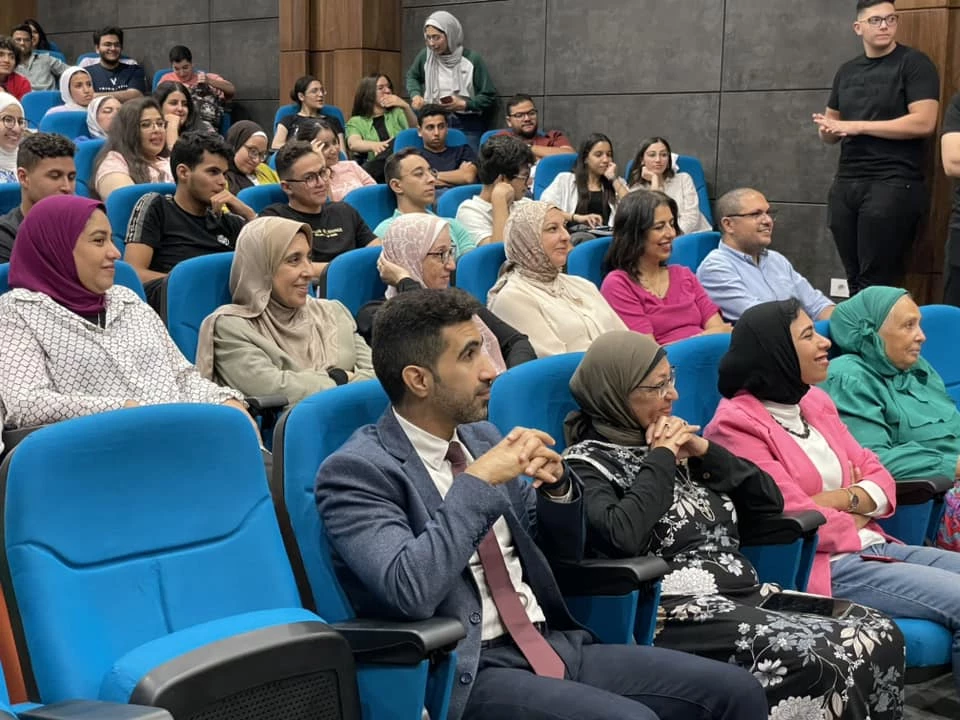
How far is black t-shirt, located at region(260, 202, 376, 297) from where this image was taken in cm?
443

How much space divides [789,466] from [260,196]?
2736 mm

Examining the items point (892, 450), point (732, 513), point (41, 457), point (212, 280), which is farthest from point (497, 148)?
point (41, 457)

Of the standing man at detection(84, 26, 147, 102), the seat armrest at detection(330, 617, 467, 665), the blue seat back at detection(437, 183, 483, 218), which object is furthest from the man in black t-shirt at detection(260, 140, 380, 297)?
the standing man at detection(84, 26, 147, 102)

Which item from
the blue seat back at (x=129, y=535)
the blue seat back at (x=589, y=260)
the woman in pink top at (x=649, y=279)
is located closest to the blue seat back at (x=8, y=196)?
the blue seat back at (x=589, y=260)

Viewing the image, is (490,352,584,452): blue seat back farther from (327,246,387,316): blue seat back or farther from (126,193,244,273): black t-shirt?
(126,193,244,273): black t-shirt

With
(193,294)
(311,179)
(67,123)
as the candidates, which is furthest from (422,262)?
(67,123)

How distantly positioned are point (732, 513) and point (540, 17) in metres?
5.77

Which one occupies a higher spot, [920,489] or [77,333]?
[77,333]

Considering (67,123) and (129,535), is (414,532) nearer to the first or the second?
(129,535)

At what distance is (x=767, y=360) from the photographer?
2846 mm

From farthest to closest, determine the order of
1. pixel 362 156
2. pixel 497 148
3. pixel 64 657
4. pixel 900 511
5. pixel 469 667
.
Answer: pixel 362 156
pixel 497 148
pixel 900 511
pixel 469 667
pixel 64 657

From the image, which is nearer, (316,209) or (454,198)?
(316,209)

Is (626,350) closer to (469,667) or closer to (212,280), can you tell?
(469,667)

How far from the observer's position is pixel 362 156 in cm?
762
